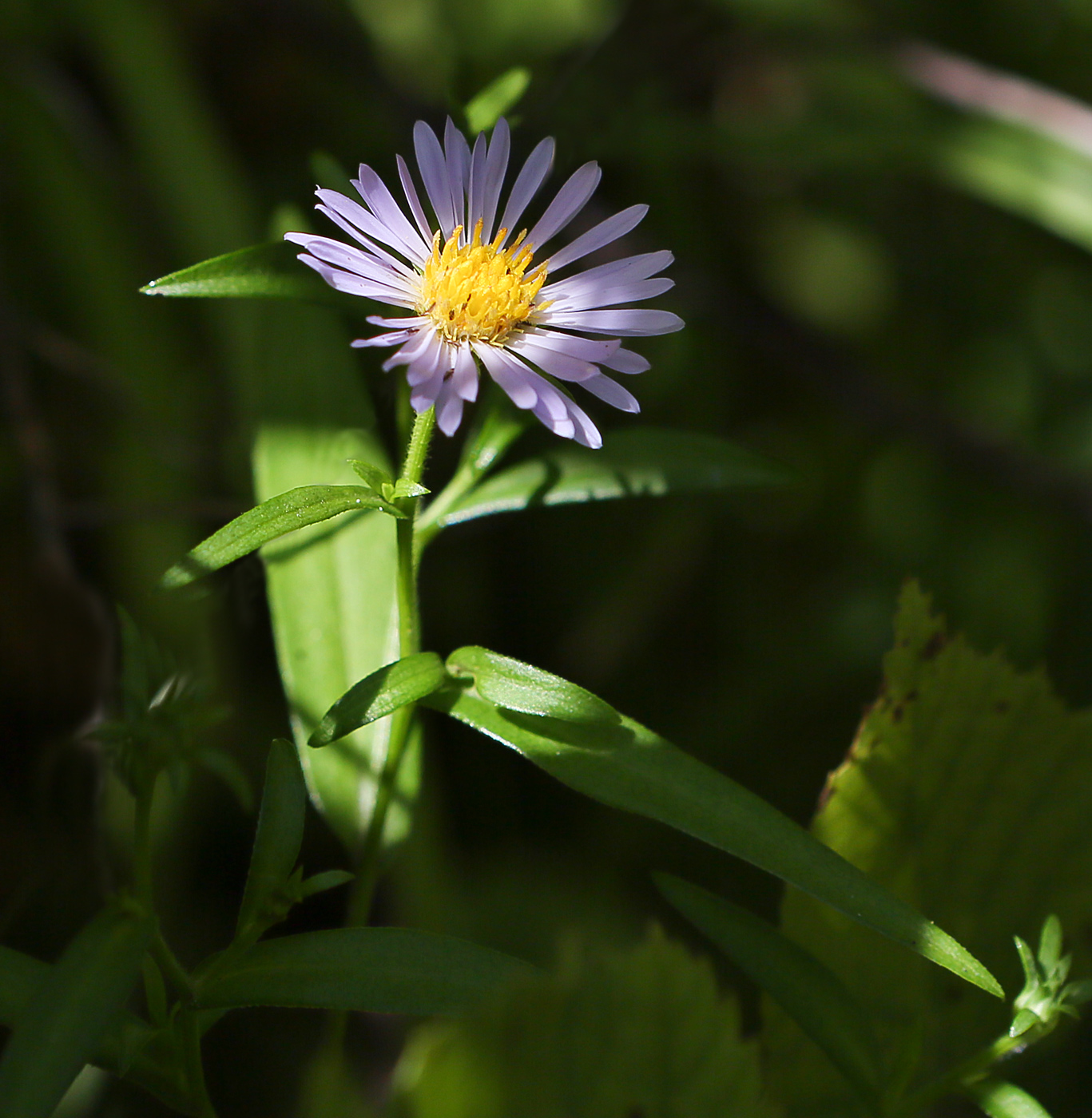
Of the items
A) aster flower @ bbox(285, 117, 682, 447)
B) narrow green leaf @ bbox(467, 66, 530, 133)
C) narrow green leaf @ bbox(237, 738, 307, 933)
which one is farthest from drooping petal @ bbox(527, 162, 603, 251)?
narrow green leaf @ bbox(237, 738, 307, 933)

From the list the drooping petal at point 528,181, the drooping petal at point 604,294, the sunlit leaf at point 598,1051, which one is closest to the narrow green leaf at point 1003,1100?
the sunlit leaf at point 598,1051

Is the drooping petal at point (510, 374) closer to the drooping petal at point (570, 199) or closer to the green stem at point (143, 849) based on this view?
the drooping petal at point (570, 199)

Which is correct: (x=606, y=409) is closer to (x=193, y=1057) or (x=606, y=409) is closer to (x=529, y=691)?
(x=529, y=691)

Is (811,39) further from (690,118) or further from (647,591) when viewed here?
(647,591)

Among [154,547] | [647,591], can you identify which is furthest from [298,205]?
[647,591]

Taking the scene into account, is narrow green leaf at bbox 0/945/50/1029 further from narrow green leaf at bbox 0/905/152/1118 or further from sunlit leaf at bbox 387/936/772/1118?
sunlit leaf at bbox 387/936/772/1118

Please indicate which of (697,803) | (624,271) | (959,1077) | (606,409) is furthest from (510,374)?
(606,409)

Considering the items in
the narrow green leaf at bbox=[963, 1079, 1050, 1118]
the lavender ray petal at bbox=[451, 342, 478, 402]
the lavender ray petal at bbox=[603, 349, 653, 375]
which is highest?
the lavender ray petal at bbox=[603, 349, 653, 375]
